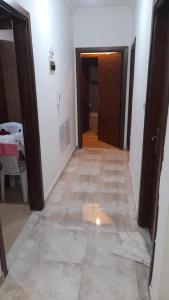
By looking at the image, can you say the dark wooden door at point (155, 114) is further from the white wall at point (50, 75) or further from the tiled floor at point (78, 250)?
the white wall at point (50, 75)

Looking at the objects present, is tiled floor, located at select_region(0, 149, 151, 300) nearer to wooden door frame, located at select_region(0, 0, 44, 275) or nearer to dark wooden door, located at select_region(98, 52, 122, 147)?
wooden door frame, located at select_region(0, 0, 44, 275)

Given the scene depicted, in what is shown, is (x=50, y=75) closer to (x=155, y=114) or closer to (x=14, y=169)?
(x=14, y=169)

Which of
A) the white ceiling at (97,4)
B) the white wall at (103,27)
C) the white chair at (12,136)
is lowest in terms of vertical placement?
the white chair at (12,136)

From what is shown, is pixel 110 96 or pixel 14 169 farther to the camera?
pixel 110 96

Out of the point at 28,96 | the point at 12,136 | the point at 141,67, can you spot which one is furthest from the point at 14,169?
the point at 141,67

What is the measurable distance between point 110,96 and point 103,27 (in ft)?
4.13

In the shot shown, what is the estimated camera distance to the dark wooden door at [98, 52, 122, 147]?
440cm

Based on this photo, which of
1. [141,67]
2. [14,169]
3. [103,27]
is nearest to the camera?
[141,67]

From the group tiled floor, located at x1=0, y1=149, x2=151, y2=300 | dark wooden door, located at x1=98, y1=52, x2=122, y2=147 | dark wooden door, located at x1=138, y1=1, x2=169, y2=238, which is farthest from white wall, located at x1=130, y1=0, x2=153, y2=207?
dark wooden door, located at x1=98, y1=52, x2=122, y2=147

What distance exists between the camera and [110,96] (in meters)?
4.64

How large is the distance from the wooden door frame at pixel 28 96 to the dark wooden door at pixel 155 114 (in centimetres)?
110

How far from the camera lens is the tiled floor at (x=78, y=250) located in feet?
5.34

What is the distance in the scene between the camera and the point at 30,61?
215 cm

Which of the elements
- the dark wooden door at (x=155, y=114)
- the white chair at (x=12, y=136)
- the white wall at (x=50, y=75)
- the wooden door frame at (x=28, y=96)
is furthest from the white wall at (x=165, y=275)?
the white chair at (x=12, y=136)
